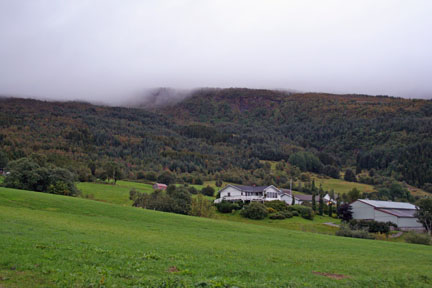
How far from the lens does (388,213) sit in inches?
3403

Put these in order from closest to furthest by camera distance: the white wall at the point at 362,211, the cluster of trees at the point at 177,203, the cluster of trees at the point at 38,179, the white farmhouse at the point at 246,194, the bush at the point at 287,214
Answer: the cluster of trees at the point at 38,179 → the cluster of trees at the point at 177,203 → the bush at the point at 287,214 → the white wall at the point at 362,211 → the white farmhouse at the point at 246,194

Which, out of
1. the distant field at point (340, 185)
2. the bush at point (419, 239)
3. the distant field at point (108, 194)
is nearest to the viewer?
the bush at point (419, 239)

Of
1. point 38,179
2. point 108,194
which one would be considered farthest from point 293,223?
point 38,179

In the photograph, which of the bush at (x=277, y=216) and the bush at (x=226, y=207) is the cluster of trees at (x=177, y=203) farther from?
the bush at (x=277, y=216)

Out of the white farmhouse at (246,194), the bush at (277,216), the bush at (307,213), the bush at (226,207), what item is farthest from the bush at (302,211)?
the white farmhouse at (246,194)

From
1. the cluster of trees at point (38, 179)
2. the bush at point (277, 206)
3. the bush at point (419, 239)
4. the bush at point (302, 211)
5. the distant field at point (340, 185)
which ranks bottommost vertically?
the distant field at point (340, 185)

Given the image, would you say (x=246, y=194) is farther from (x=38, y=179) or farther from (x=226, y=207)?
(x=38, y=179)

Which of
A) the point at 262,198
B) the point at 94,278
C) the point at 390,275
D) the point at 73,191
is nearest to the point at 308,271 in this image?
the point at 390,275

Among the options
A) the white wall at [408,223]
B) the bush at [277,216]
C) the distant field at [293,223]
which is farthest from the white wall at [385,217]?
the bush at [277,216]

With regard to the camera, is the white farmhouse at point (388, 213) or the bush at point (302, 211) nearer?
the bush at point (302, 211)

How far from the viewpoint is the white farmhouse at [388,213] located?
84.3 m

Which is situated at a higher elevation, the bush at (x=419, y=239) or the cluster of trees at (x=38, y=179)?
the cluster of trees at (x=38, y=179)

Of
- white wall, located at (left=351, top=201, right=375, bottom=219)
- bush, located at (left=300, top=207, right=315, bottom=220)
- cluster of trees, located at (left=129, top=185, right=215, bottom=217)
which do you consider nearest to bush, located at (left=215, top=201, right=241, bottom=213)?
cluster of trees, located at (left=129, top=185, right=215, bottom=217)

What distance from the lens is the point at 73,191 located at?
68.4 meters
